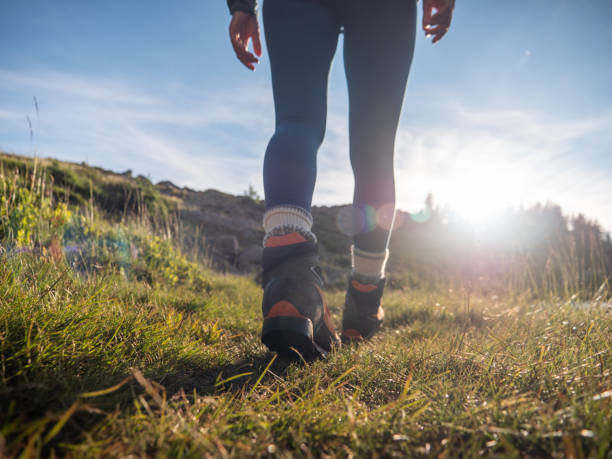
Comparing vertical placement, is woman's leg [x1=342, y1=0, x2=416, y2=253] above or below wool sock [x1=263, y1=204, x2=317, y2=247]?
above

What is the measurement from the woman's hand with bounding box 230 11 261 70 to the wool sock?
1.04 m

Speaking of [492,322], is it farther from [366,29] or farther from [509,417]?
[366,29]

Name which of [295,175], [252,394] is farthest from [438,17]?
[252,394]

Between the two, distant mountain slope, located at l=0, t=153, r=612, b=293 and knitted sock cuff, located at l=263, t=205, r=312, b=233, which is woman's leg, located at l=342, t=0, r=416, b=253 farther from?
distant mountain slope, located at l=0, t=153, r=612, b=293

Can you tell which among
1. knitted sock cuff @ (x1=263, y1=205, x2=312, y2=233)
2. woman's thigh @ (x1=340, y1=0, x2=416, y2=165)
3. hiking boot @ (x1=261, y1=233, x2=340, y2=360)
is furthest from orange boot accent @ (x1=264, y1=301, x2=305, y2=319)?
woman's thigh @ (x1=340, y1=0, x2=416, y2=165)

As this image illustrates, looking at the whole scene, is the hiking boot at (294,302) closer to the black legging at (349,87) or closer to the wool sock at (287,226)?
the wool sock at (287,226)

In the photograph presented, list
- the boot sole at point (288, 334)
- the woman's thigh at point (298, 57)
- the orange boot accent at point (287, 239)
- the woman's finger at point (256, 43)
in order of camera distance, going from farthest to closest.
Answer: the woman's finger at point (256, 43) → the woman's thigh at point (298, 57) → the orange boot accent at point (287, 239) → the boot sole at point (288, 334)

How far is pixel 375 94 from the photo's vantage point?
1652 mm

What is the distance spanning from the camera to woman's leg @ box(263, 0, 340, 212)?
54.2 inches

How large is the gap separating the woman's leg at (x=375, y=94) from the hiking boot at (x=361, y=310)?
0.24m

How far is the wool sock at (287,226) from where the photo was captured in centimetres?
133

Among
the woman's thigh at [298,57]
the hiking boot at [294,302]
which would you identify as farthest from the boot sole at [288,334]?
the woman's thigh at [298,57]

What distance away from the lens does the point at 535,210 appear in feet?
148

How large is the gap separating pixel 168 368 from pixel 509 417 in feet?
3.13
